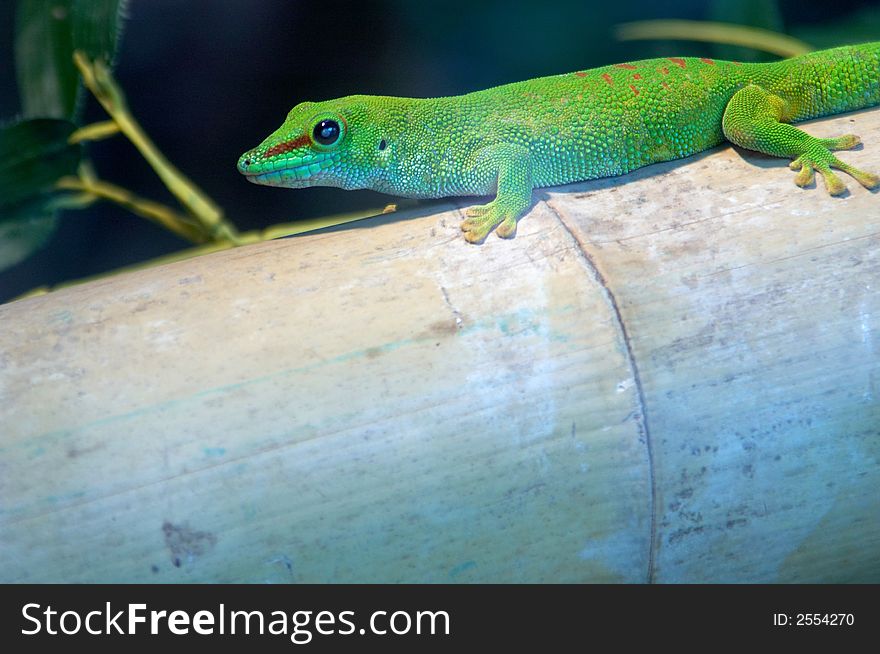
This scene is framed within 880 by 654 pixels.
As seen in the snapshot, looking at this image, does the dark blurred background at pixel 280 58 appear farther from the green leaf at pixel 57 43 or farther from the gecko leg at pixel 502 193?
the gecko leg at pixel 502 193

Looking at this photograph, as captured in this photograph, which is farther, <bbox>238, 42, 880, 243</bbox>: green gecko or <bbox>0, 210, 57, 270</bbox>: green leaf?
<bbox>0, 210, 57, 270</bbox>: green leaf

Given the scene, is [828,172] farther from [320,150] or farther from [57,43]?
[57,43]

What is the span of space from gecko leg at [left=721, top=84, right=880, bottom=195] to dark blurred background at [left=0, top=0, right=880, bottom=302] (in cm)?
116

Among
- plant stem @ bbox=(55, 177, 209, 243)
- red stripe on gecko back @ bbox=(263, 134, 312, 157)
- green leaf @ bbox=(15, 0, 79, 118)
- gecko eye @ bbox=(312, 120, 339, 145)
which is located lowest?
red stripe on gecko back @ bbox=(263, 134, 312, 157)

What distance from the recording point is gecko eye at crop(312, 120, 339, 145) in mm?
1826

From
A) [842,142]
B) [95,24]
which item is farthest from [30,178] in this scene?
[842,142]

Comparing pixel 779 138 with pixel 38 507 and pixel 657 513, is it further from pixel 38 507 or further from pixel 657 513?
pixel 38 507

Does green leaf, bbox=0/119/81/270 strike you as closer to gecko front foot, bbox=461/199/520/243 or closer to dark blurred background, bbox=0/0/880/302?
dark blurred background, bbox=0/0/880/302

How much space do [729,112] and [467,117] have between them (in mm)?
630

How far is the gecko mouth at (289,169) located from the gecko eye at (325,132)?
3 cm

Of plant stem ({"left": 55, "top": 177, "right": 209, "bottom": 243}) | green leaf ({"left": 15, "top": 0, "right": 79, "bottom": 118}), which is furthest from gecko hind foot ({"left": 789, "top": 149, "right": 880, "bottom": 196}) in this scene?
green leaf ({"left": 15, "top": 0, "right": 79, "bottom": 118})

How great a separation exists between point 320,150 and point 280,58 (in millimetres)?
1570

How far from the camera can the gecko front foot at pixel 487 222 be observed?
156 centimetres

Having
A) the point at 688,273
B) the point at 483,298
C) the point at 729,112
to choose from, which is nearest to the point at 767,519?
the point at 688,273
